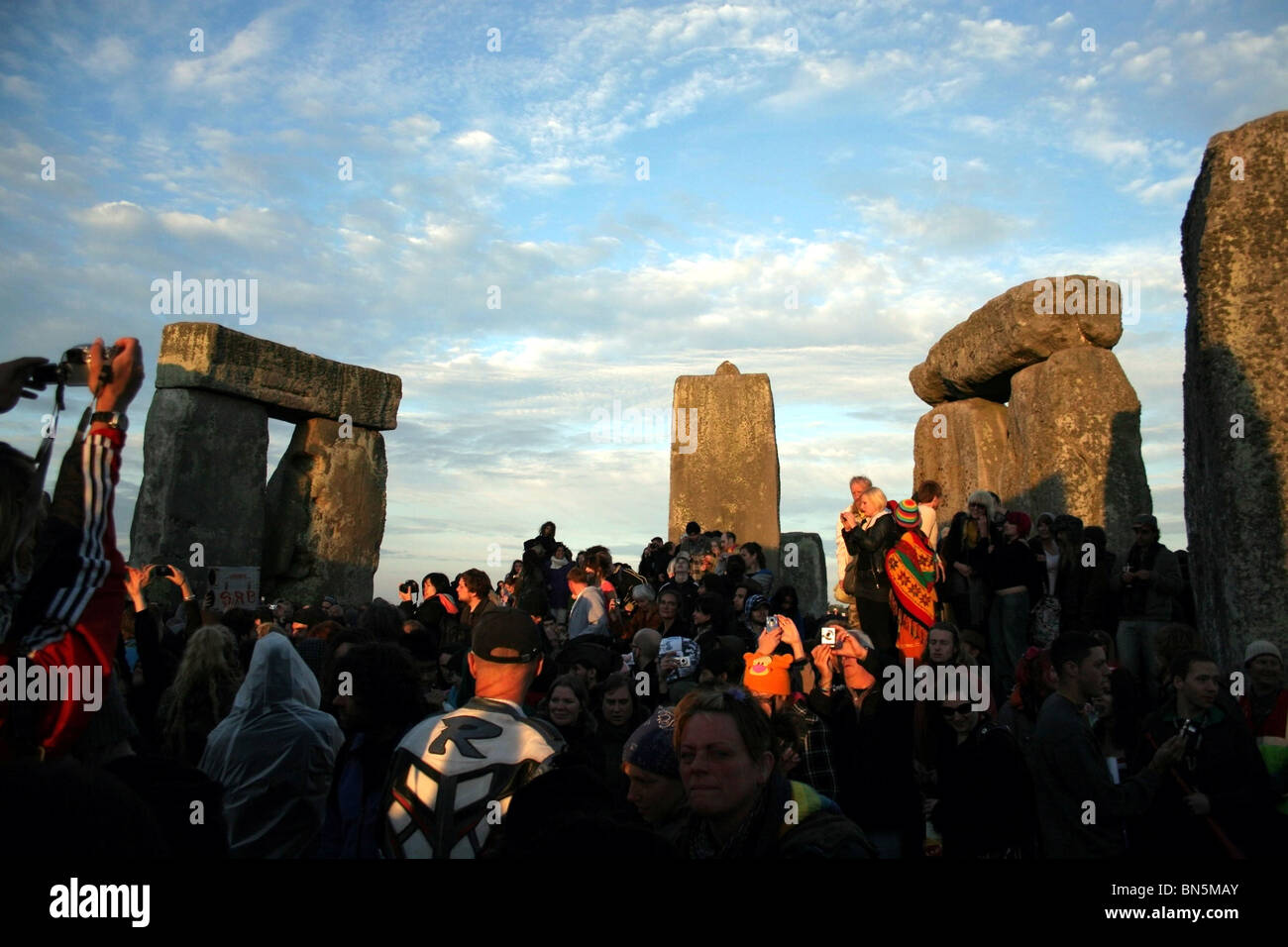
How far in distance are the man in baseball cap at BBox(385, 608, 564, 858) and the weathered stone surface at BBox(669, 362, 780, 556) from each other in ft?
33.8

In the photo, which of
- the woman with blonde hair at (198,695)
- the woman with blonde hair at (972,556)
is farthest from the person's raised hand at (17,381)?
the woman with blonde hair at (972,556)

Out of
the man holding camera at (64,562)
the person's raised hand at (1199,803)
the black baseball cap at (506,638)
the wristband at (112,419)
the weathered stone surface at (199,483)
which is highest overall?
the weathered stone surface at (199,483)

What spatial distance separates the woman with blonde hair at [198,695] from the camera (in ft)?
13.4

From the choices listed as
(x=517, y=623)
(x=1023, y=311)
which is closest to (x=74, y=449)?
(x=517, y=623)

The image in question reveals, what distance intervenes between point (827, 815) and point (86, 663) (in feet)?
5.25

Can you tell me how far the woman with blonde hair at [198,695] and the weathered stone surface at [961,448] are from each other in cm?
1016

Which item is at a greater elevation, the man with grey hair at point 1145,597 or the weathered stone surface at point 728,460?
the weathered stone surface at point 728,460

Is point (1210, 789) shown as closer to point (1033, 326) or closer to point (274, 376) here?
point (1033, 326)

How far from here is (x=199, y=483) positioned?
12148mm

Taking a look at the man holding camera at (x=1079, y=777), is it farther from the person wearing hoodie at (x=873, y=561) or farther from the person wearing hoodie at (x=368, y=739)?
the person wearing hoodie at (x=873, y=561)

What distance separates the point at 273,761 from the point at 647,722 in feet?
4.00

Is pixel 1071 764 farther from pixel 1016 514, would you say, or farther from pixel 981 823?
pixel 1016 514

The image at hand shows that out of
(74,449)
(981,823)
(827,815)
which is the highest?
(74,449)

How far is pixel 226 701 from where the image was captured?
4.17 metres
